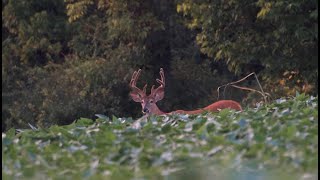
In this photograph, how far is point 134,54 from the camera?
2202cm

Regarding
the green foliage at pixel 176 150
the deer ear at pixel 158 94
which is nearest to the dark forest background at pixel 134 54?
the deer ear at pixel 158 94

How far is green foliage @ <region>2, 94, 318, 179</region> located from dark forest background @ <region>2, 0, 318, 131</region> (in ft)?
35.3

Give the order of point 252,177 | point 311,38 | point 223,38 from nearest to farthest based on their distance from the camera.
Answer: point 252,177, point 311,38, point 223,38

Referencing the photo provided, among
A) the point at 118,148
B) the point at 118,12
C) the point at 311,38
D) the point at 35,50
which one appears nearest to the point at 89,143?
the point at 118,148

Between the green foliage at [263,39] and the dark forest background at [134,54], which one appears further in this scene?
the dark forest background at [134,54]

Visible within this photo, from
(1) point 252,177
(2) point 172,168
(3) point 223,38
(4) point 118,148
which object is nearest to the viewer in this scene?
(1) point 252,177

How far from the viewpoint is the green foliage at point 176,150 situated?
268 inches

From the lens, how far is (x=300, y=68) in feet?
64.7

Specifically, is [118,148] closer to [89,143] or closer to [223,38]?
[89,143]

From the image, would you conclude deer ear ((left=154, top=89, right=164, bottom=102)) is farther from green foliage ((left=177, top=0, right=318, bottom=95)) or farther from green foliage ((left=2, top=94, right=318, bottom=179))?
green foliage ((left=2, top=94, right=318, bottom=179))

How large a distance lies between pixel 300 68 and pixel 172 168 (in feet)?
42.8

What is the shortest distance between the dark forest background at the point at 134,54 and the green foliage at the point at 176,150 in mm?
10773

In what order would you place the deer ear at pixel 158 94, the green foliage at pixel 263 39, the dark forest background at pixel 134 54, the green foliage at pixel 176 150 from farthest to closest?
the dark forest background at pixel 134 54, the green foliage at pixel 263 39, the deer ear at pixel 158 94, the green foliage at pixel 176 150

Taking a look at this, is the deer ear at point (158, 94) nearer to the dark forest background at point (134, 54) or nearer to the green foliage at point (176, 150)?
the dark forest background at point (134, 54)
